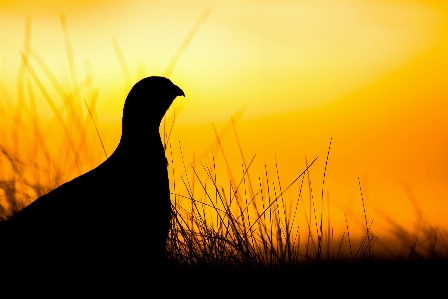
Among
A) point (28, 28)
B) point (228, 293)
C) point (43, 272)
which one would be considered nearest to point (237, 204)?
point (228, 293)

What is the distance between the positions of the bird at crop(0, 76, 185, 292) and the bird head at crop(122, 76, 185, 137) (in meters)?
0.16

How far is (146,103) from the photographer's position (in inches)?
174

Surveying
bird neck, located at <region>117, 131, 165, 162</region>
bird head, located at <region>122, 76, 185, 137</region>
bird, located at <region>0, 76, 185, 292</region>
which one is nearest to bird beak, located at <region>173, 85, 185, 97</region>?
bird head, located at <region>122, 76, 185, 137</region>

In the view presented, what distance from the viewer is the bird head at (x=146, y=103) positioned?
4.34m

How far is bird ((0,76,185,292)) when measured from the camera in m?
4.02

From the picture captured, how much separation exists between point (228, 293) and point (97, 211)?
0.78 meters

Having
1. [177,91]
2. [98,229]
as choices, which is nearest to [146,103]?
[177,91]

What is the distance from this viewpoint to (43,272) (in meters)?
4.01

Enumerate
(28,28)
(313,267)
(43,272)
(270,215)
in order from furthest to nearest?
(28,28) < (270,215) < (313,267) < (43,272)

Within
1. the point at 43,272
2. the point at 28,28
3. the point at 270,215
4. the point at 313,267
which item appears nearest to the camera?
the point at 43,272

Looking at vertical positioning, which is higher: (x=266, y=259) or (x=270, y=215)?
(x=270, y=215)

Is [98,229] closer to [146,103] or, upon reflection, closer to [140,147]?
[140,147]

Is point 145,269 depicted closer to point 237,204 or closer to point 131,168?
point 131,168

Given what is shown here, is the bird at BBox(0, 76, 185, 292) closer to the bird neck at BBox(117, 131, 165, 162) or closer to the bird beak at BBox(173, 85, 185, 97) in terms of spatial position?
the bird neck at BBox(117, 131, 165, 162)
